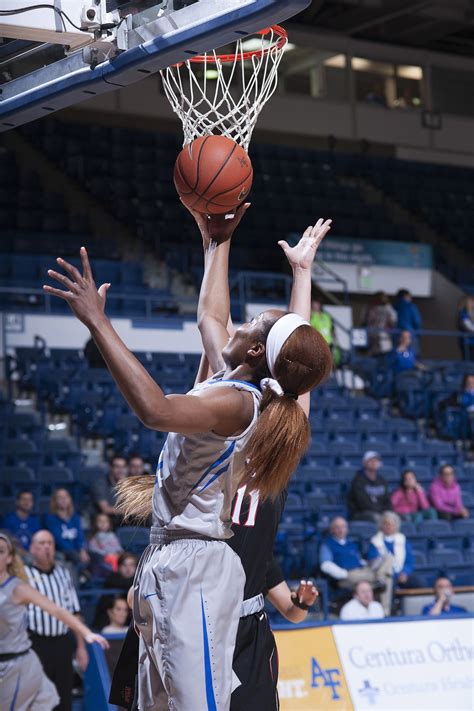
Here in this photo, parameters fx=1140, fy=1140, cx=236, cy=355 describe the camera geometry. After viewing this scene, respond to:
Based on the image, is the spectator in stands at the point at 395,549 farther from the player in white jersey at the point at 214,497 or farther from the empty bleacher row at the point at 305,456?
the player in white jersey at the point at 214,497

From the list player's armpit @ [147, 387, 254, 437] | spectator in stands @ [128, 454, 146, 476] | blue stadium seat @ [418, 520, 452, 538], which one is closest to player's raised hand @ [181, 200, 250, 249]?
player's armpit @ [147, 387, 254, 437]

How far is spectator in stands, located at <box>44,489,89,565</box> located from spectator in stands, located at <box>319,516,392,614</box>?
217cm

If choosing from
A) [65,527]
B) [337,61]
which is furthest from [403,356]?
[337,61]

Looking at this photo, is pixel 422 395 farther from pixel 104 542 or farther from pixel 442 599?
pixel 104 542

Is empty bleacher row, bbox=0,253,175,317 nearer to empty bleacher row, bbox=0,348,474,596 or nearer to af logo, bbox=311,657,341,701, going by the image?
empty bleacher row, bbox=0,348,474,596

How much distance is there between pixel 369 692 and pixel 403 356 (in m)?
8.34

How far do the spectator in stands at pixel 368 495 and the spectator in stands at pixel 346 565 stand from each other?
111 centimetres

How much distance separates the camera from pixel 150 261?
16.7 metres

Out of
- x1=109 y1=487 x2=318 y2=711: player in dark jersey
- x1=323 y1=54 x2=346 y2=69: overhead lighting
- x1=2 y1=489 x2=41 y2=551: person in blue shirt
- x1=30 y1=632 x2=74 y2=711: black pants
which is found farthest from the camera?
x1=323 y1=54 x2=346 y2=69: overhead lighting

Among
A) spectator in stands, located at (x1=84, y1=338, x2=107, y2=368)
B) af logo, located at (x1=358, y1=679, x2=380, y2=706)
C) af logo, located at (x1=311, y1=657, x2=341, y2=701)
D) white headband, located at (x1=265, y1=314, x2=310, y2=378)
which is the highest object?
spectator in stands, located at (x1=84, y1=338, x2=107, y2=368)

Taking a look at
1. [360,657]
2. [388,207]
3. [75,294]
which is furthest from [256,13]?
[388,207]

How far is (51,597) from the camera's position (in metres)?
7.87

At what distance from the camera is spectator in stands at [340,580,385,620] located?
9.38 metres

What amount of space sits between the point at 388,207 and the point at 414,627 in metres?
13.8
